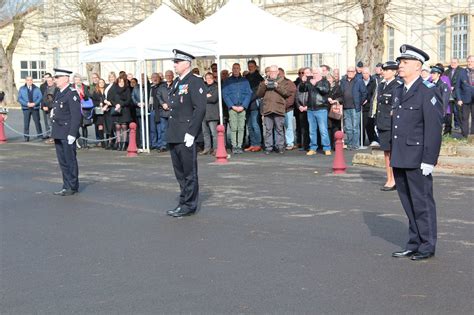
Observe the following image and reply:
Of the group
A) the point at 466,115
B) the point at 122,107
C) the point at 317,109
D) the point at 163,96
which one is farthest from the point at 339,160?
the point at 122,107

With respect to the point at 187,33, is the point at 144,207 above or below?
below

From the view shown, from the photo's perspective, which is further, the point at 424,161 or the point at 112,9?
the point at 112,9

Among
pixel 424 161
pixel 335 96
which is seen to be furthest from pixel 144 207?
pixel 335 96

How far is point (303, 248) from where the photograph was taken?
792cm

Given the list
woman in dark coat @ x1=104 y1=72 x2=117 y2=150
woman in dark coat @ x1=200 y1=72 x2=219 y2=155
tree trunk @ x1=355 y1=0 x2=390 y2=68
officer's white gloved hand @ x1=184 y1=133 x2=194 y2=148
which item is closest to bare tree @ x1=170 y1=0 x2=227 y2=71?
tree trunk @ x1=355 y1=0 x2=390 y2=68

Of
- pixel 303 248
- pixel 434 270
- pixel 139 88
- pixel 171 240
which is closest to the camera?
pixel 434 270

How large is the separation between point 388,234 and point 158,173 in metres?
6.73

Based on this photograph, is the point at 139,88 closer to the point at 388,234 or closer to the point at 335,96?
the point at 335,96

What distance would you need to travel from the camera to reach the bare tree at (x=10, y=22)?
160 feet

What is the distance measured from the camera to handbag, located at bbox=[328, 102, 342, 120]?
1709cm

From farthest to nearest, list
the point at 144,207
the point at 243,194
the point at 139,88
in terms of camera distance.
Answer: the point at 139,88 < the point at 243,194 < the point at 144,207

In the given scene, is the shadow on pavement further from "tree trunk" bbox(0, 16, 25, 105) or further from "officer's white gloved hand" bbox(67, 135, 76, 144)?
"tree trunk" bbox(0, 16, 25, 105)

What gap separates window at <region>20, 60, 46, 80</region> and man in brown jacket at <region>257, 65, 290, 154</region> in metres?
51.8

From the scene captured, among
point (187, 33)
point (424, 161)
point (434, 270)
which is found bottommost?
point (434, 270)
